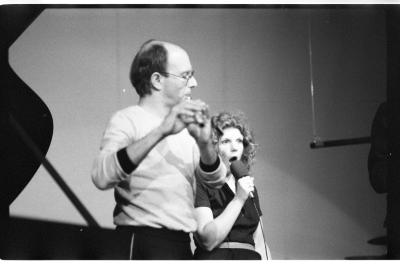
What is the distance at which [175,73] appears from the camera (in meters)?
3.04

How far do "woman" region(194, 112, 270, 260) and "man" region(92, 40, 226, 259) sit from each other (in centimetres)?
5

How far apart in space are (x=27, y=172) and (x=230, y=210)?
968 mm

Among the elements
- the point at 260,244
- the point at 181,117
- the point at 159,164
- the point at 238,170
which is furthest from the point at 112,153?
the point at 260,244

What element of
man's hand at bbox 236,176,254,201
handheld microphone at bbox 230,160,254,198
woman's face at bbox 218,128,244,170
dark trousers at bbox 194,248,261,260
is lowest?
dark trousers at bbox 194,248,261,260

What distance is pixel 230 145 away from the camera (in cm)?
304

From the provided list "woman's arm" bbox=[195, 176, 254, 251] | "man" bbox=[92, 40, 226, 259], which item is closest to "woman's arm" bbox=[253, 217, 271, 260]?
"woman's arm" bbox=[195, 176, 254, 251]

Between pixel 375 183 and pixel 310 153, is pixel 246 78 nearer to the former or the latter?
pixel 310 153

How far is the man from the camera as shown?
9.32 ft

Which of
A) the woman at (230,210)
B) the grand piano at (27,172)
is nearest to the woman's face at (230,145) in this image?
the woman at (230,210)

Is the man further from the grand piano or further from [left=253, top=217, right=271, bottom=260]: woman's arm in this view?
[left=253, top=217, right=271, bottom=260]: woman's arm

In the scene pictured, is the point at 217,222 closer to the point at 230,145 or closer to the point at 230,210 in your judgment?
the point at 230,210

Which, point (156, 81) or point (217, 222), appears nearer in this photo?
point (217, 222)

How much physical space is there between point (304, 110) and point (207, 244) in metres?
0.81

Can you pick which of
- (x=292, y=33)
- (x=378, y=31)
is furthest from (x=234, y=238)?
(x=378, y=31)
